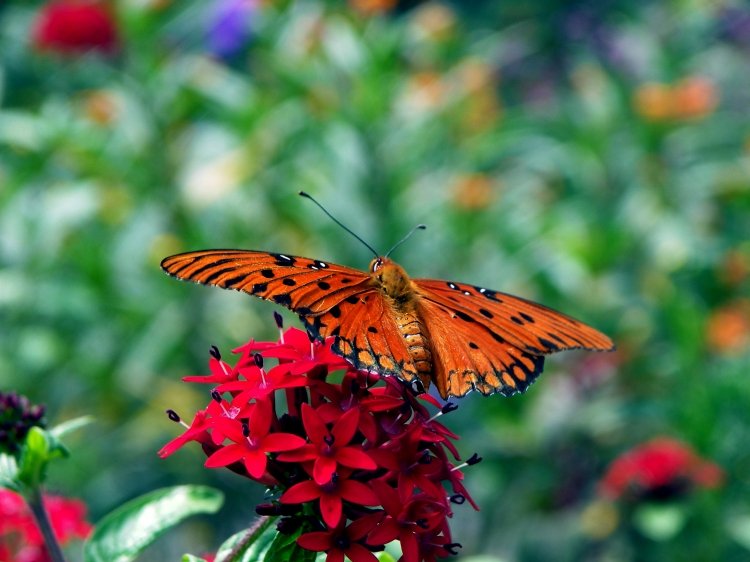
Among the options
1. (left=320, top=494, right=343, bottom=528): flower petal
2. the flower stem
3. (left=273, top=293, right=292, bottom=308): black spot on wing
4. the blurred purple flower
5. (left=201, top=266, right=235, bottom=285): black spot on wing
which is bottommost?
the flower stem

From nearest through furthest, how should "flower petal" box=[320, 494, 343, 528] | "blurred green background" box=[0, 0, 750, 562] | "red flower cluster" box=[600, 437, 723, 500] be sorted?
"flower petal" box=[320, 494, 343, 528] < "red flower cluster" box=[600, 437, 723, 500] < "blurred green background" box=[0, 0, 750, 562]

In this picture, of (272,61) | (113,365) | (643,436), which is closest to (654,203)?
(643,436)

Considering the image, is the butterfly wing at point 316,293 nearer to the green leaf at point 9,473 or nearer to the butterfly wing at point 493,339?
the butterfly wing at point 493,339

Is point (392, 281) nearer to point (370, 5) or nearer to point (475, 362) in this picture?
point (475, 362)

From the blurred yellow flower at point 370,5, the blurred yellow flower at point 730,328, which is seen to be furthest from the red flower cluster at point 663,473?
the blurred yellow flower at point 370,5

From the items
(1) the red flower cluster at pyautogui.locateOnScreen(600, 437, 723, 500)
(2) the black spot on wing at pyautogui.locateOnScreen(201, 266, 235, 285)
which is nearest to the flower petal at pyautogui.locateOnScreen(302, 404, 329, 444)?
(2) the black spot on wing at pyautogui.locateOnScreen(201, 266, 235, 285)

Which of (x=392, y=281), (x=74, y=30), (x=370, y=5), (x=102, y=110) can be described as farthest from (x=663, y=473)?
(x=74, y=30)

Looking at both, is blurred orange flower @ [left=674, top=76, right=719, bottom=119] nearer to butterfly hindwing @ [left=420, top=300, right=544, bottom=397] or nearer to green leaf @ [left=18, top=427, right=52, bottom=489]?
butterfly hindwing @ [left=420, top=300, right=544, bottom=397]

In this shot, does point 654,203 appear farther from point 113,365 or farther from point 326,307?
point 326,307

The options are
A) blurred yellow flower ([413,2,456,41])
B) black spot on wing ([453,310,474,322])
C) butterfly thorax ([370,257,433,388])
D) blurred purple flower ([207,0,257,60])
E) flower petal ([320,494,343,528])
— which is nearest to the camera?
flower petal ([320,494,343,528])
